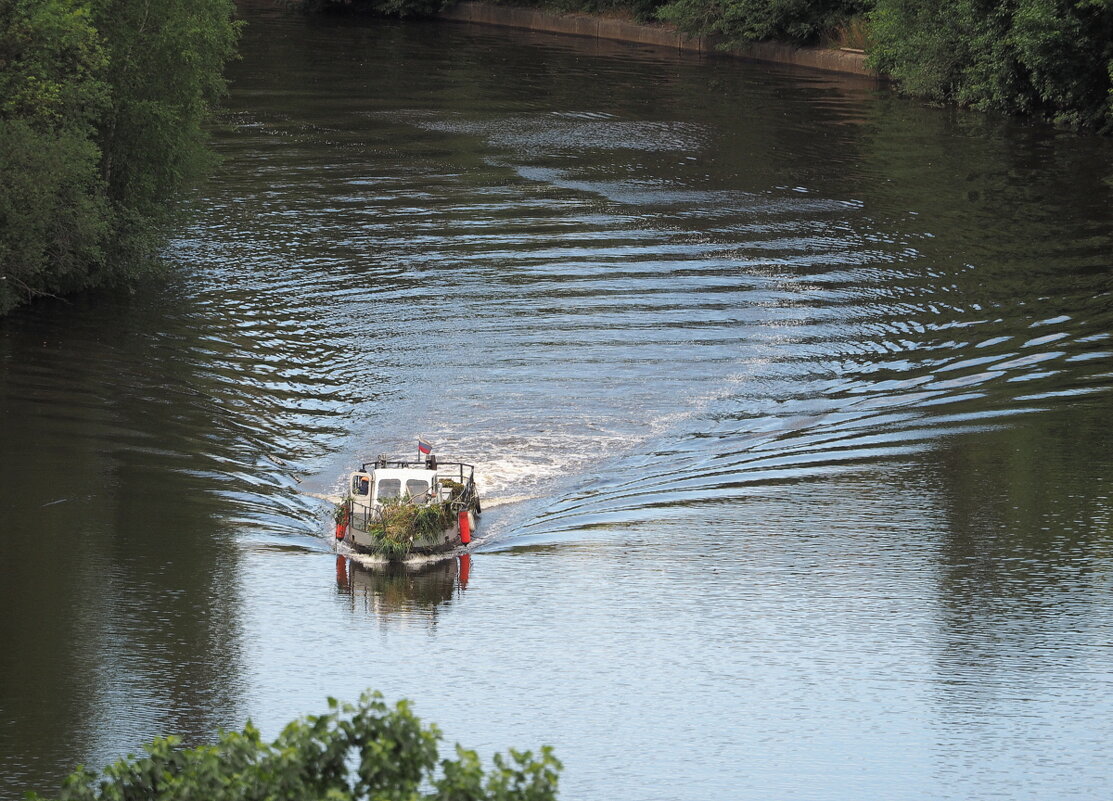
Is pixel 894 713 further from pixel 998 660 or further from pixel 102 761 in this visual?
pixel 102 761

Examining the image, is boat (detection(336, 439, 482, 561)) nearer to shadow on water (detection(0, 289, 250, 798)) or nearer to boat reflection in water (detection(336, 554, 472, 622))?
boat reflection in water (detection(336, 554, 472, 622))

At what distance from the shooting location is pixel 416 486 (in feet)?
101

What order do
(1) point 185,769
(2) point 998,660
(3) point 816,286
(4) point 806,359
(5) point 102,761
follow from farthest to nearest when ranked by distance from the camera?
(3) point 816,286
(4) point 806,359
(2) point 998,660
(5) point 102,761
(1) point 185,769

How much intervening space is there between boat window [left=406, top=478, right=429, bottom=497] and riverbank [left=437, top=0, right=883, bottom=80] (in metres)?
54.3

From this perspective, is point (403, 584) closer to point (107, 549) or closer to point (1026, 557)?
point (107, 549)

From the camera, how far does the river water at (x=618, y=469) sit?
949 inches

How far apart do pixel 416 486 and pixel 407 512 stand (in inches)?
43.0

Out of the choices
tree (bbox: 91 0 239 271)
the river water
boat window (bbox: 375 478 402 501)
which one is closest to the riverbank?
the river water

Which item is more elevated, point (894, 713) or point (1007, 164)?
point (1007, 164)

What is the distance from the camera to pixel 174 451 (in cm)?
3350

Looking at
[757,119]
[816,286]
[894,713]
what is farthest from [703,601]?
[757,119]

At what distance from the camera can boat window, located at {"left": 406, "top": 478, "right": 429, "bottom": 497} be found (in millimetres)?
30625

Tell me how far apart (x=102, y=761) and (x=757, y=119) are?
5050 cm

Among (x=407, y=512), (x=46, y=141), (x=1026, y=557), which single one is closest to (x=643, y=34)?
(x=46, y=141)
